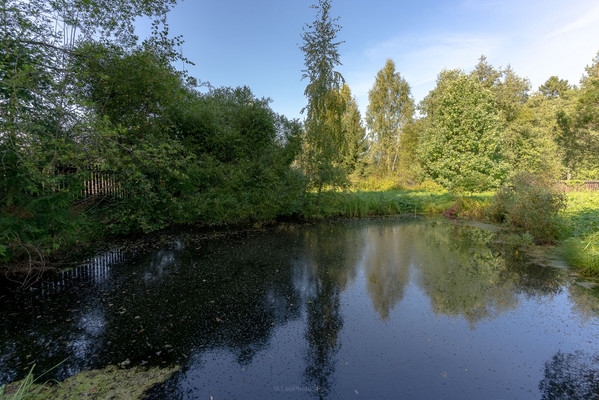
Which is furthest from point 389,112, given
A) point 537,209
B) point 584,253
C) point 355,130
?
point 584,253

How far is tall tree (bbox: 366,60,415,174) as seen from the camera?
24.8 meters

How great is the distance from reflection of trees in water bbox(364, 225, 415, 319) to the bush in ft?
9.77

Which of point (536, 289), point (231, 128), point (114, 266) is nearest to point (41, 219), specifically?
point (114, 266)

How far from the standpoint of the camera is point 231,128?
1054 centimetres

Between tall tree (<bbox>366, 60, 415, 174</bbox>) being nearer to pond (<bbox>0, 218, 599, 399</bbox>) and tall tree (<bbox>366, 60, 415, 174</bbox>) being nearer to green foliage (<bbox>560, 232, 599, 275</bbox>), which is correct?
green foliage (<bbox>560, 232, 599, 275</bbox>)

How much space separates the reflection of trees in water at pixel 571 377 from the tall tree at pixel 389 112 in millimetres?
22144

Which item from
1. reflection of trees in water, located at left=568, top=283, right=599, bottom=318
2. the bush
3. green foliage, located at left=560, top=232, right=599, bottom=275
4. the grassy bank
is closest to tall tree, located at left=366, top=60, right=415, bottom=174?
the grassy bank

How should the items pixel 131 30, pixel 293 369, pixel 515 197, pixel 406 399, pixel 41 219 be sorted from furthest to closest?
pixel 515 197, pixel 131 30, pixel 41 219, pixel 293 369, pixel 406 399

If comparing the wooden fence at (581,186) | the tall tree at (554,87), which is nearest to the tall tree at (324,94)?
the wooden fence at (581,186)

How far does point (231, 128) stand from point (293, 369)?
29.3ft

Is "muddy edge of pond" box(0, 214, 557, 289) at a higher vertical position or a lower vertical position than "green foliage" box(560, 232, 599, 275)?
lower

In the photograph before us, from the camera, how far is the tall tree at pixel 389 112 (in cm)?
2480

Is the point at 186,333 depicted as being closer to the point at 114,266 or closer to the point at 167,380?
the point at 167,380

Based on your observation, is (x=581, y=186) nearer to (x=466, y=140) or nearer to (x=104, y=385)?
(x=466, y=140)
